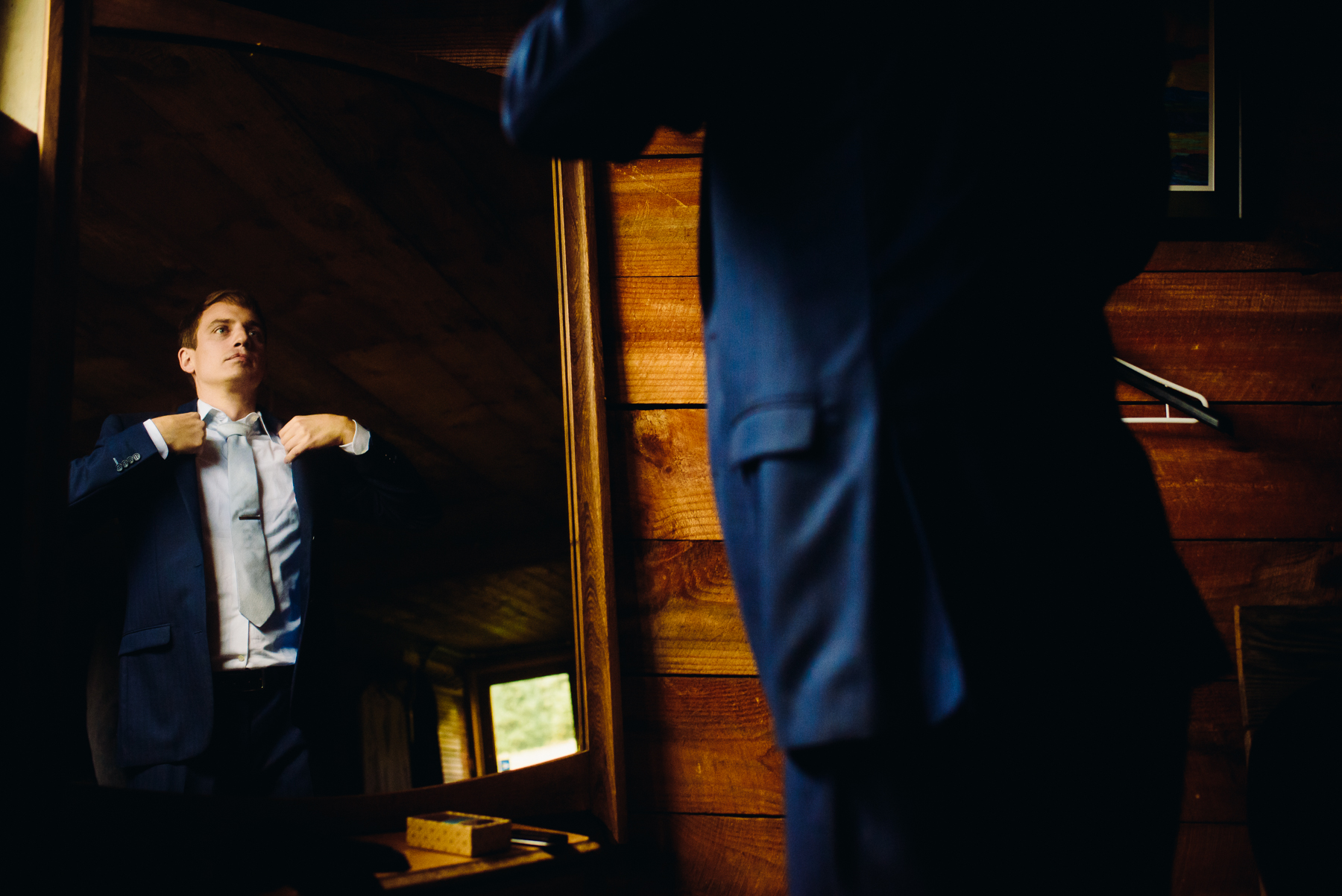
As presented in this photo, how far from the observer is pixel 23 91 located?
111 cm

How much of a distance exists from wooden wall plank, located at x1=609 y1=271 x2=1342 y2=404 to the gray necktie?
0.58 metres

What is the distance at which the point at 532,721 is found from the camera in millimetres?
1317

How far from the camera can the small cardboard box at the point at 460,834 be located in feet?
3.45

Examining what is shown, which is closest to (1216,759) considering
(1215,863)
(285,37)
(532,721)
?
(1215,863)

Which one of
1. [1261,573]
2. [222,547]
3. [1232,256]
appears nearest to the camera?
[222,547]

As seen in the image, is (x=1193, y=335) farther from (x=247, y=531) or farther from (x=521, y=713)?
(x=247, y=531)

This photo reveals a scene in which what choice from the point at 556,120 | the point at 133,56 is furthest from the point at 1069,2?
the point at 133,56

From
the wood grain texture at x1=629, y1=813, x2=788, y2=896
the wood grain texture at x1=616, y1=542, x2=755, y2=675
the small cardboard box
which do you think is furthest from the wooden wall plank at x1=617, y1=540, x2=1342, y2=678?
the small cardboard box

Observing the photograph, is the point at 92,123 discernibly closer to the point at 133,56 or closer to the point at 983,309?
the point at 133,56

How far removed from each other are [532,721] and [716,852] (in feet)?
1.13

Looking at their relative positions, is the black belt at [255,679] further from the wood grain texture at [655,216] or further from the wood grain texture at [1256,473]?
the wood grain texture at [1256,473]

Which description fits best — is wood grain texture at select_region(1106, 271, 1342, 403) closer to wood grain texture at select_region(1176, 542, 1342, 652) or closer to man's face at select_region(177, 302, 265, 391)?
wood grain texture at select_region(1176, 542, 1342, 652)

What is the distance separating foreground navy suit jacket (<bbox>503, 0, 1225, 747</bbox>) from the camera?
0.52 m

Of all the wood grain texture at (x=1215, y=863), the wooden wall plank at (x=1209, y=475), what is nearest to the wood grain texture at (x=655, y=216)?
the wooden wall plank at (x=1209, y=475)
